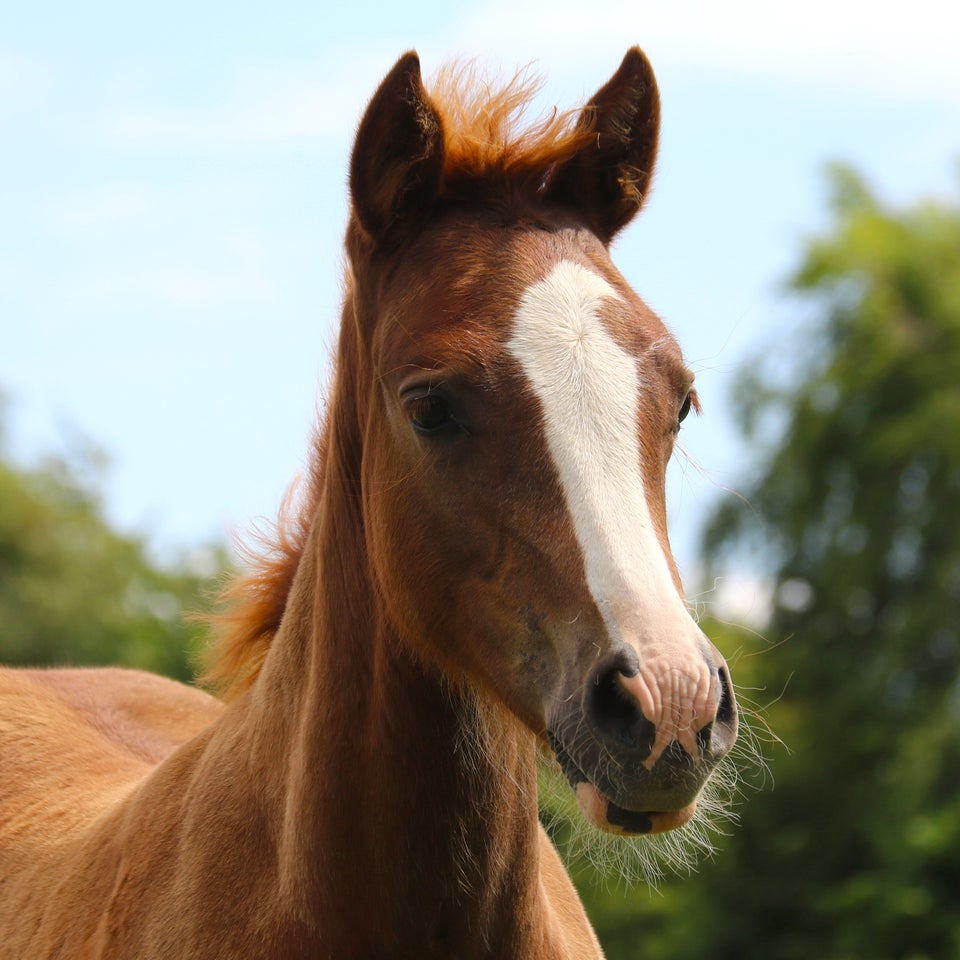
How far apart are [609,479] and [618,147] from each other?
4.17 ft

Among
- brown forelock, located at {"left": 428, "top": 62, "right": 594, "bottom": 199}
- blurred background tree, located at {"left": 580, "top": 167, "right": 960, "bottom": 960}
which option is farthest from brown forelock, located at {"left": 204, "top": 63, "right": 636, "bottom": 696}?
blurred background tree, located at {"left": 580, "top": 167, "right": 960, "bottom": 960}

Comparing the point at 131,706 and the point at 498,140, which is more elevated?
the point at 498,140

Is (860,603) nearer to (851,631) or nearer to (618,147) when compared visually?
(851,631)

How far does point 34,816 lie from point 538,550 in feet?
8.04

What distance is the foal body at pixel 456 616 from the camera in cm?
267

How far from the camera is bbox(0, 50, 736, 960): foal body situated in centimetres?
267

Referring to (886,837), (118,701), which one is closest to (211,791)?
(118,701)

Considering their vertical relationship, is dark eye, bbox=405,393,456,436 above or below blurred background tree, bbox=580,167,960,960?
above

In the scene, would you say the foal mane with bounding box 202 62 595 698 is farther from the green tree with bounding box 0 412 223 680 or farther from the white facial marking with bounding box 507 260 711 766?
the green tree with bounding box 0 412 223 680

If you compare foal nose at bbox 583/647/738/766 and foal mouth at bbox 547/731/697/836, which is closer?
foal nose at bbox 583/647/738/766

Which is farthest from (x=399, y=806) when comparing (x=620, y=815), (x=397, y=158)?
(x=397, y=158)

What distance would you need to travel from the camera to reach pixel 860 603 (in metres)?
23.6

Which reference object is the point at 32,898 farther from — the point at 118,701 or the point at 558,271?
the point at 558,271

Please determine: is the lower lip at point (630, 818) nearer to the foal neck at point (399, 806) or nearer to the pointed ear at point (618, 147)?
the foal neck at point (399, 806)
